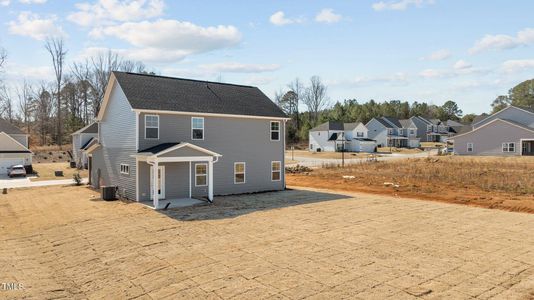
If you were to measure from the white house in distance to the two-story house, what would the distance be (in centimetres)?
4864

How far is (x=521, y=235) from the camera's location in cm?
1359

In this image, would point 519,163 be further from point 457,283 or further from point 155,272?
point 155,272

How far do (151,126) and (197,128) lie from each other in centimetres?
284

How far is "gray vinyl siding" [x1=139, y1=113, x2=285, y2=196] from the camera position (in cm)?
2169

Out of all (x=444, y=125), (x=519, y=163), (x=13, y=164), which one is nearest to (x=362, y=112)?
(x=444, y=125)

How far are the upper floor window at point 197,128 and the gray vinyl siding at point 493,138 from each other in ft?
159

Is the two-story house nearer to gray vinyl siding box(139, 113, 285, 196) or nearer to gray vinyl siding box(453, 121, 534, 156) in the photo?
gray vinyl siding box(139, 113, 285, 196)

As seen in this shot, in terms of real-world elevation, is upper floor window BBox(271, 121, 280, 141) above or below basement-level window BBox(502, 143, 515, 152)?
above

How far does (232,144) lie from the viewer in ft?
78.8

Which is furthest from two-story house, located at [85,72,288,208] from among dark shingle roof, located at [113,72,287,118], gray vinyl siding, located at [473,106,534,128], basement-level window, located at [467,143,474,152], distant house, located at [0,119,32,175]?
gray vinyl siding, located at [473,106,534,128]

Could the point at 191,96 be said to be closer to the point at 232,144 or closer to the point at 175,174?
the point at 232,144

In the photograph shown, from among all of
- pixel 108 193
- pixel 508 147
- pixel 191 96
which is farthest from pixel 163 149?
pixel 508 147

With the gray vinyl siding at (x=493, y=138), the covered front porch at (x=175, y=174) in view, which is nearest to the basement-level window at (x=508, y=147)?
the gray vinyl siding at (x=493, y=138)

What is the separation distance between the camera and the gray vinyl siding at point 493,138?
52906 millimetres
